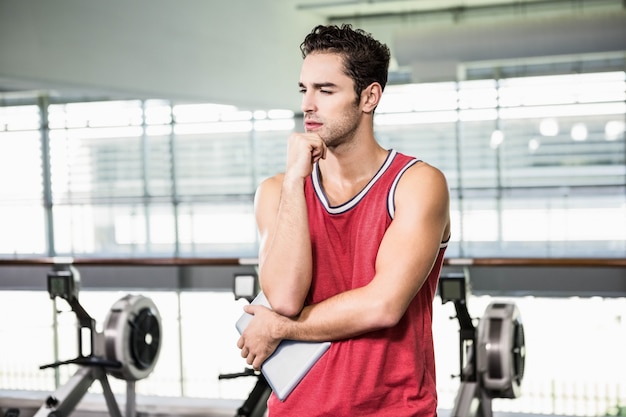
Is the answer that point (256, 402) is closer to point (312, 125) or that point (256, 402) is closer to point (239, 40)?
point (312, 125)

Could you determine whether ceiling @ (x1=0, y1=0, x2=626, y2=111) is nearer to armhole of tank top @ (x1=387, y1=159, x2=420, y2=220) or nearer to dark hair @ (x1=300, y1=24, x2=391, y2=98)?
dark hair @ (x1=300, y1=24, x2=391, y2=98)

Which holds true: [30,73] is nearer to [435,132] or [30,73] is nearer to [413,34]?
[413,34]

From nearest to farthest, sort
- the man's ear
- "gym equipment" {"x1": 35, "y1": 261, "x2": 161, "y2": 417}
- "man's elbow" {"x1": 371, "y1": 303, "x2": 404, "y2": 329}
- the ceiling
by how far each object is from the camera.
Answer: "man's elbow" {"x1": 371, "y1": 303, "x2": 404, "y2": 329} → the man's ear → "gym equipment" {"x1": 35, "y1": 261, "x2": 161, "y2": 417} → the ceiling

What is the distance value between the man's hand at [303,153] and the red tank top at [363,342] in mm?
71

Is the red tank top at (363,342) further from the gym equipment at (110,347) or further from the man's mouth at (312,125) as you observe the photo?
the gym equipment at (110,347)

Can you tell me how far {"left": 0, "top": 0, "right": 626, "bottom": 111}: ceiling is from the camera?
4.86 m

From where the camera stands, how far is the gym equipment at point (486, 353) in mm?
3246

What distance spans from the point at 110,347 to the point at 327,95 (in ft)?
8.82

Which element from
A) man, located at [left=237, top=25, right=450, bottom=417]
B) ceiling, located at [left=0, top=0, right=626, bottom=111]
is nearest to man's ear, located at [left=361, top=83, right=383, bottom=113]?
man, located at [left=237, top=25, right=450, bottom=417]

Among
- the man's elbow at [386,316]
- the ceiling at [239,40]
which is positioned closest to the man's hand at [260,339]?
the man's elbow at [386,316]

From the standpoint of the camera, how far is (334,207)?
149 cm

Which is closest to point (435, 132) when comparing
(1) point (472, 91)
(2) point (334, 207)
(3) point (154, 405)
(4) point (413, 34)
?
Answer: (1) point (472, 91)

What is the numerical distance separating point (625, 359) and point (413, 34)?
140 inches

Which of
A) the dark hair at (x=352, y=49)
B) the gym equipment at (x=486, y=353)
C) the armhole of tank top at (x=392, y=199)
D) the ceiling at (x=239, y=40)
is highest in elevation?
the ceiling at (x=239, y=40)
